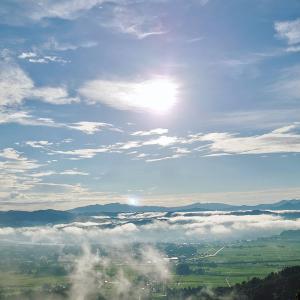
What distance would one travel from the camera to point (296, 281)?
19812 cm

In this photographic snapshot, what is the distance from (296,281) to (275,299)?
14.9m

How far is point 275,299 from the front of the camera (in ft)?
624
